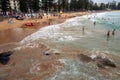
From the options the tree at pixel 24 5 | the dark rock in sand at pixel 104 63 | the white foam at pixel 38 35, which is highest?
the tree at pixel 24 5

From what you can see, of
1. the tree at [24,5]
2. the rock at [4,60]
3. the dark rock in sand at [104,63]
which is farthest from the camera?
the tree at [24,5]

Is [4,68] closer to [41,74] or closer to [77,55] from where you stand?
[41,74]

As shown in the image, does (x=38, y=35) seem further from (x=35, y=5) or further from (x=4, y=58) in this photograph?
(x=35, y=5)

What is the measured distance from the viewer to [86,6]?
144125 millimetres

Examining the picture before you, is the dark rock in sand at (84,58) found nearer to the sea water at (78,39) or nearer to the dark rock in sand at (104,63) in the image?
the dark rock in sand at (104,63)

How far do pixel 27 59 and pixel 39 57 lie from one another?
1.39m

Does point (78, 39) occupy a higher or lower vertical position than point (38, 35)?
lower

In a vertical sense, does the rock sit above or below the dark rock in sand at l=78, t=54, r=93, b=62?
above

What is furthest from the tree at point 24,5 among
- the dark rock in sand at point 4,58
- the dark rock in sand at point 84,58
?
the dark rock in sand at point 84,58

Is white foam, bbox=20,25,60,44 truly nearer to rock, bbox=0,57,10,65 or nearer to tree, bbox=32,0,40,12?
rock, bbox=0,57,10,65

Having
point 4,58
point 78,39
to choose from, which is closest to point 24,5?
point 78,39

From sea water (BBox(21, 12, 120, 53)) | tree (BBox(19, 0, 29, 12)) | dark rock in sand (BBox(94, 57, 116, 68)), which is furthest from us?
tree (BBox(19, 0, 29, 12))

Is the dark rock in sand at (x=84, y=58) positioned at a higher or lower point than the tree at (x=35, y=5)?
lower

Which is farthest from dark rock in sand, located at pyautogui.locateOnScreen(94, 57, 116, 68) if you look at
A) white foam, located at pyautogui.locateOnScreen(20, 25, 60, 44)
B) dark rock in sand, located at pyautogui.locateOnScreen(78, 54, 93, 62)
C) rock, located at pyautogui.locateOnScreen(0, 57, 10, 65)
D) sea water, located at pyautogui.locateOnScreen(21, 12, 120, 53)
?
white foam, located at pyautogui.locateOnScreen(20, 25, 60, 44)
